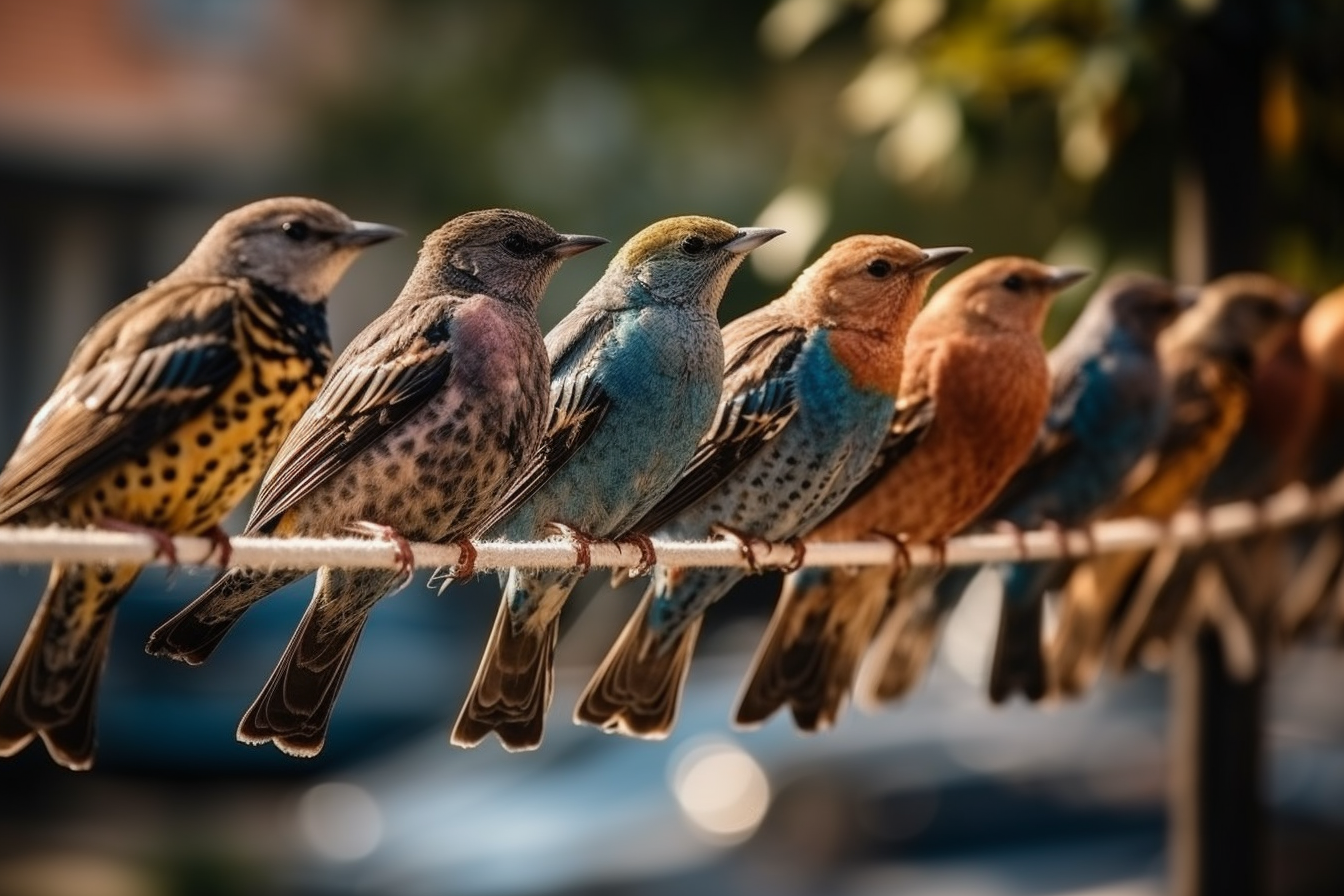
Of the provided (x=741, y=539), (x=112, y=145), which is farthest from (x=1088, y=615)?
(x=112, y=145)

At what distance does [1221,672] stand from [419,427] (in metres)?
3.34

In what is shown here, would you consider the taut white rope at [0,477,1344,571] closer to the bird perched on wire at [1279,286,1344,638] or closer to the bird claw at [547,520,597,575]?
the bird claw at [547,520,597,575]

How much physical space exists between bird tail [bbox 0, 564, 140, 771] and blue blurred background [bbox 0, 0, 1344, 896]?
1.29 ft

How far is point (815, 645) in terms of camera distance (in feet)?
15.9

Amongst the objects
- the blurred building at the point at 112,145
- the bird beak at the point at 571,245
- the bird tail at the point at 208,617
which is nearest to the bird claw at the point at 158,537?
the bird tail at the point at 208,617

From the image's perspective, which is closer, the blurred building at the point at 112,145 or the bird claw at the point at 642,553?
the bird claw at the point at 642,553

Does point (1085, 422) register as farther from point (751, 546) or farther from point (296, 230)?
point (296, 230)

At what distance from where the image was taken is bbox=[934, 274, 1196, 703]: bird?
550 cm

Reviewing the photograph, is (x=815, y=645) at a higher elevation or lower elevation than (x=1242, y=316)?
lower

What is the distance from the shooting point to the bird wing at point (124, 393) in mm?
3248

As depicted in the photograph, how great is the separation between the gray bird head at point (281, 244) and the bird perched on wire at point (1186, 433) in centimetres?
298

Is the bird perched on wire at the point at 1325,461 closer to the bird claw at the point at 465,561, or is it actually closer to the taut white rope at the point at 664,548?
the taut white rope at the point at 664,548

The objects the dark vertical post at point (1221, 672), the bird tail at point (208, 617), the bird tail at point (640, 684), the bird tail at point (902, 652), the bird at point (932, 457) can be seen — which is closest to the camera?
the bird tail at point (208, 617)

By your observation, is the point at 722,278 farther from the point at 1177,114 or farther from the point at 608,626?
the point at 608,626
